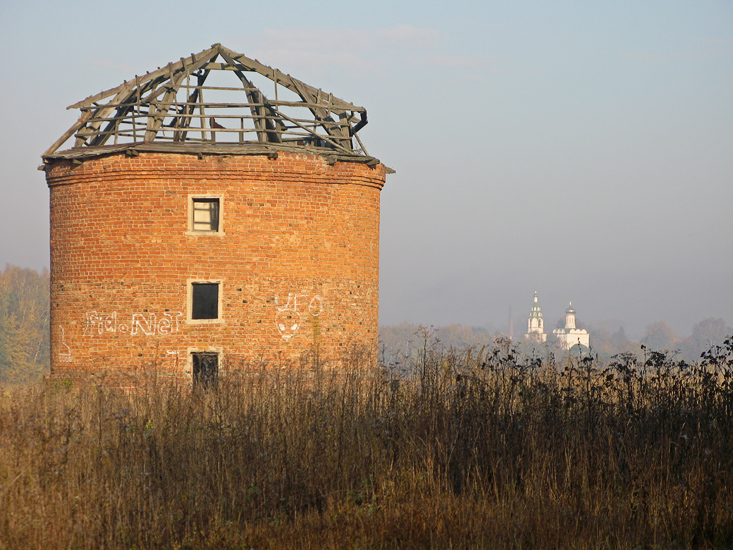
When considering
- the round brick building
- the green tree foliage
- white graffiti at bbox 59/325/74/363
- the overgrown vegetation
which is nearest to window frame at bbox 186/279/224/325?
the round brick building

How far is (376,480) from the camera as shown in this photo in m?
6.67

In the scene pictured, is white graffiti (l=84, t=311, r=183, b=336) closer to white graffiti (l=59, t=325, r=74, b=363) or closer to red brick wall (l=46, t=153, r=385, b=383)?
red brick wall (l=46, t=153, r=385, b=383)

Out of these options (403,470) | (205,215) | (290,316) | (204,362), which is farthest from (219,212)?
(403,470)

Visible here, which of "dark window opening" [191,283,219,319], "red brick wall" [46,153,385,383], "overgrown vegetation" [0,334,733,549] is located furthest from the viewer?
"dark window opening" [191,283,219,319]

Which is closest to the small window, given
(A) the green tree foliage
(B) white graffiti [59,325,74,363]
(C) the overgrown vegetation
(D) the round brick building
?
(D) the round brick building

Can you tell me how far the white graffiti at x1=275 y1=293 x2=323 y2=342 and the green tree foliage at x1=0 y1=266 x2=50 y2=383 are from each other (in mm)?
44150

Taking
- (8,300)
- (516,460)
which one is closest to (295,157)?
(516,460)

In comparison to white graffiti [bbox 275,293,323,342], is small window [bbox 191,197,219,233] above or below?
above

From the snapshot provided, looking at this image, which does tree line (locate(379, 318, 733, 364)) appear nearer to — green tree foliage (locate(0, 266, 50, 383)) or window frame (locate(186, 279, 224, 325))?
window frame (locate(186, 279, 224, 325))

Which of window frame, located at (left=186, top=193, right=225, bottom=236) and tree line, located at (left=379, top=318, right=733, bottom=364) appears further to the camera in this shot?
window frame, located at (left=186, top=193, right=225, bottom=236)

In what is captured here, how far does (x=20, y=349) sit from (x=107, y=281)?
56.6 meters

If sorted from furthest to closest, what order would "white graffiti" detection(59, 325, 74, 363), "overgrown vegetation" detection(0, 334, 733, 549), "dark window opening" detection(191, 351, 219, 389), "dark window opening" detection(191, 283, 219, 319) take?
"white graffiti" detection(59, 325, 74, 363)
"dark window opening" detection(191, 283, 219, 319)
"dark window opening" detection(191, 351, 219, 389)
"overgrown vegetation" detection(0, 334, 733, 549)

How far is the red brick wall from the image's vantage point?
16281 millimetres

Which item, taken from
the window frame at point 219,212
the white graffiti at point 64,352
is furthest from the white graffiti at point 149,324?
the window frame at point 219,212
